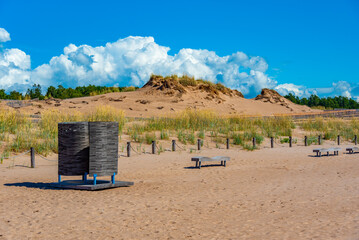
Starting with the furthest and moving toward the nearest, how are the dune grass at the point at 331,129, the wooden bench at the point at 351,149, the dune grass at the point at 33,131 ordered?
the dune grass at the point at 331,129
the wooden bench at the point at 351,149
the dune grass at the point at 33,131

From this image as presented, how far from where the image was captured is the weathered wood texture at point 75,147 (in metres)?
8.80

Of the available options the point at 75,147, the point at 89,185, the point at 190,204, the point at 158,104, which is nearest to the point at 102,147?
the point at 75,147

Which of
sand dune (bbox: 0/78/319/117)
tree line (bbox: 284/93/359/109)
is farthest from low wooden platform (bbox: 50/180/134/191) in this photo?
tree line (bbox: 284/93/359/109)

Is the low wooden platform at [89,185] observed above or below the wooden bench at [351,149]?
below

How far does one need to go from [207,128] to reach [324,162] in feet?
28.8

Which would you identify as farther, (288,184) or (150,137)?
(150,137)

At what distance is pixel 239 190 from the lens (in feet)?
28.9

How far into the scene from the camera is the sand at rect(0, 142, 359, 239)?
5.53 meters

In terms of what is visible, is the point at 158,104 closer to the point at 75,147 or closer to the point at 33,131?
the point at 33,131

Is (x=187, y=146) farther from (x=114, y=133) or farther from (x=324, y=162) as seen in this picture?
(x=114, y=133)

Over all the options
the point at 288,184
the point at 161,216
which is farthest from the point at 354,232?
the point at 288,184

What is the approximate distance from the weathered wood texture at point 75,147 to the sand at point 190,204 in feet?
1.94

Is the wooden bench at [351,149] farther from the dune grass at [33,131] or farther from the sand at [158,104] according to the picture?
the sand at [158,104]

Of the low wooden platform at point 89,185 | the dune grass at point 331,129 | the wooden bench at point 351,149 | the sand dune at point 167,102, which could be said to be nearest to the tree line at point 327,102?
the sand dune at point 167,102
